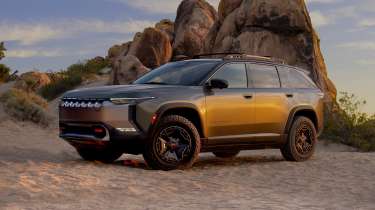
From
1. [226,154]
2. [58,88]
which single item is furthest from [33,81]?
[226,154]

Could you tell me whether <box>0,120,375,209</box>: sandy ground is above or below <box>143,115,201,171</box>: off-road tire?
below

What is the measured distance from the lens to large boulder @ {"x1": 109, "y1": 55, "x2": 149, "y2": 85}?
29.9 meters

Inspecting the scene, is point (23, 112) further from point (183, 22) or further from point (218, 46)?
point (183, 22)

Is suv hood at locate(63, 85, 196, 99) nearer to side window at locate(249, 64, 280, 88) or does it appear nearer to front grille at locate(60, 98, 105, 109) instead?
front grille at locate(60, 98, 105, 109)

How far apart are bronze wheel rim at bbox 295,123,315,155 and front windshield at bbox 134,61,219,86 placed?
7.86 feet

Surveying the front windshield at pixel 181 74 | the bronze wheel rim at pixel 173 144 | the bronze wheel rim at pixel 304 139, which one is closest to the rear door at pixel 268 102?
the bronze wheel rim at pixel 304 139

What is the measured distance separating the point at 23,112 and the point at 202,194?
40.2 feet

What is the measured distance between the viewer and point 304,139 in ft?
43.6

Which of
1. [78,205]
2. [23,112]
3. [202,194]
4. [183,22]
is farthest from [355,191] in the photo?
[183,22]

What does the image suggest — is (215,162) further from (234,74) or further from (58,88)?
(58,88)

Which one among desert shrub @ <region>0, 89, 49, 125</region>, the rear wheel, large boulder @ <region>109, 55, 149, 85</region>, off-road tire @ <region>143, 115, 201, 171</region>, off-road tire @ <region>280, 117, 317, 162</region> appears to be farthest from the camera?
large boulder @ <region>109, 55, 149, 85</region>

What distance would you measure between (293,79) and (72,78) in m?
26.3

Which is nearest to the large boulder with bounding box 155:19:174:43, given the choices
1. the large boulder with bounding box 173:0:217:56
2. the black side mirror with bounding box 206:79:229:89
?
the large boulder with bounding box 173:0:217:56

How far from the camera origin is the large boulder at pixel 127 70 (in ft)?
98.0
